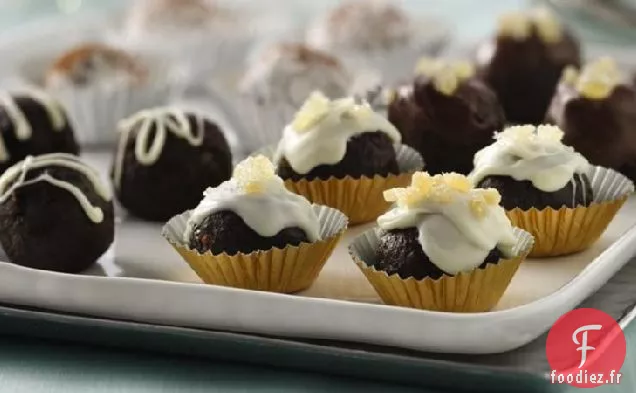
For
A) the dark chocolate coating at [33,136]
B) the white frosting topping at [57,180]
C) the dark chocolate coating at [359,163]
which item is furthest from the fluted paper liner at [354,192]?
the dark chocolate coating at [33,136]

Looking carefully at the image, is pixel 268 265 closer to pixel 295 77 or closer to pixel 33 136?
pixel 33 136

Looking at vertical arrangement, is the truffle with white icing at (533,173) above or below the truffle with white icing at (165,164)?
above

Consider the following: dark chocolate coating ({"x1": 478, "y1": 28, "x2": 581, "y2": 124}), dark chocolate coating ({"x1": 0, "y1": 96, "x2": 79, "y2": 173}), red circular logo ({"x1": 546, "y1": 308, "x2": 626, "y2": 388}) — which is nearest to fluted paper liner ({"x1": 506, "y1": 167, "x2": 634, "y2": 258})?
red circular logo ({"x1": 546, "y1": 308, "x2": 626, "y2": 388})

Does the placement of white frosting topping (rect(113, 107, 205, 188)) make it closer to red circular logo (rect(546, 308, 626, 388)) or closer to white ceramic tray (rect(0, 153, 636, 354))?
white ceramic tray (rect(0, 153, 636, 354))

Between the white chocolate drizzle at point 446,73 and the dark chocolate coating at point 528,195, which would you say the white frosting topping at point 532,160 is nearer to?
the dark chocolate coating at point 528,195

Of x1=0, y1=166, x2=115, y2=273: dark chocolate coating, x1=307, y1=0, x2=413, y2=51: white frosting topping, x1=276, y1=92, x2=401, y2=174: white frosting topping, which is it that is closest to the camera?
x1=0, y1=166, x2=115, y2=273: dark chocolate coating

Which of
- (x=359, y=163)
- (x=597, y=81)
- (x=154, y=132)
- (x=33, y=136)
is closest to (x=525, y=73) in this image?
(x=597, y=81)

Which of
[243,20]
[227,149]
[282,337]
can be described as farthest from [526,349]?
[243,20]
